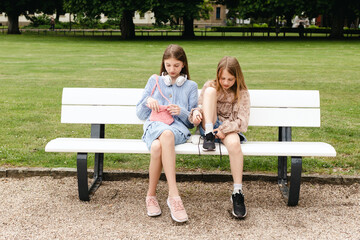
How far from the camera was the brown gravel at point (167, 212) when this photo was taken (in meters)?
3.42

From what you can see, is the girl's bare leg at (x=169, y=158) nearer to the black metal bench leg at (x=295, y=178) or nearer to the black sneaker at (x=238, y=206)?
the black sneaker at (x=238, y=206)

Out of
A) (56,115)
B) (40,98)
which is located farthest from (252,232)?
(40,98)

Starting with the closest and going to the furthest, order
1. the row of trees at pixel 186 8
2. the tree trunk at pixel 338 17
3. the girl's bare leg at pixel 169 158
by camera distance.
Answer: the girl's bare leg at pixel 169 158
the row of trees at pixel 186 8
the tree trunk at pixel 338 17

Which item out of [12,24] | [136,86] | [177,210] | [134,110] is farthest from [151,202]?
[12,24]

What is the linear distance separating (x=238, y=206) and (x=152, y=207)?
2.23 ft

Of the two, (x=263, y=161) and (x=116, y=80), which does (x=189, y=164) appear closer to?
(x=263, y=161)

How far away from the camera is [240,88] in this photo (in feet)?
13.6

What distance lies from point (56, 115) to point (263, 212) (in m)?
4.33

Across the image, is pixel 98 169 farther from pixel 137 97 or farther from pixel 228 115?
pixel 228 115

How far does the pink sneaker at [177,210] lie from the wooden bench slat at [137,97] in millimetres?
1198

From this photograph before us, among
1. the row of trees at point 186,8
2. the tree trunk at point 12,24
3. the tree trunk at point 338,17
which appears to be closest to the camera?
the row of trees at point 186,8

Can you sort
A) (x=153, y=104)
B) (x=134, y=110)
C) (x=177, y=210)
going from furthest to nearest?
(x=134, y=110)
(x=153, y=104)
(x=177, y=210)

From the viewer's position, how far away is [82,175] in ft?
12.7

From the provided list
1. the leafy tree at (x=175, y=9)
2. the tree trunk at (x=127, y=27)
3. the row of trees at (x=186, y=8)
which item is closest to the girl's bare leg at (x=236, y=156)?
the row of trees at (x=186, y=8)
